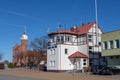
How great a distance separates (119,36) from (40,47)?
5210cm

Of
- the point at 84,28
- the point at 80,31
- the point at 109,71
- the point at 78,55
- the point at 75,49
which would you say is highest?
the point at 84,28

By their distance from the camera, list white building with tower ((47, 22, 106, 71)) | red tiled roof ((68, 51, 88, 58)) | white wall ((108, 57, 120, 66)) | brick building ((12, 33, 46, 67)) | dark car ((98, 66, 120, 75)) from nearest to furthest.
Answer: dark car ((98, 66, 120, 75)) → white wall ((108, 57, 120, 66)) → red tiled roof ((68, 51, 88, 58)) → white building with tower ((47, 22, 106, 71)) → brick building ((12, 33, 46, 67))

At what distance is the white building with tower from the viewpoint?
200ft

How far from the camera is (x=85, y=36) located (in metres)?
62.7

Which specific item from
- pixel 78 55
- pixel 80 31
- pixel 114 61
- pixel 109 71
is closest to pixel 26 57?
pixel 80 31

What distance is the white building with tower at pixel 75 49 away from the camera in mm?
61059

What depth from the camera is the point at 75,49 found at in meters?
63.9

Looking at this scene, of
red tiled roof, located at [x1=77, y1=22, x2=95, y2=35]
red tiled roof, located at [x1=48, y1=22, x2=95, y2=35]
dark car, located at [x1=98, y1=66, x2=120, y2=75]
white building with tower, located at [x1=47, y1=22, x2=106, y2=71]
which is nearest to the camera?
dark car, located at [x1=98, y1=66, x2=120, y2=75]

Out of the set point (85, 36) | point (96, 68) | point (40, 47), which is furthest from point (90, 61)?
point (40, 47)

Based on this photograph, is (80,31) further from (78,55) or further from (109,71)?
(109,71)

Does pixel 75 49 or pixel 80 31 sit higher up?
pixel 80 31

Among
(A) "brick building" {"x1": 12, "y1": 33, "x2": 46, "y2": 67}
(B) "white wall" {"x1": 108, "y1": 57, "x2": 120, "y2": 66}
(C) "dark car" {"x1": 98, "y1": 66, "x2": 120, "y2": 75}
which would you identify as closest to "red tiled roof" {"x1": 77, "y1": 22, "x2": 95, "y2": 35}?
(B) "white wall" {"x1": 108, "y1": 57, "x2": 120, "y2": 66}

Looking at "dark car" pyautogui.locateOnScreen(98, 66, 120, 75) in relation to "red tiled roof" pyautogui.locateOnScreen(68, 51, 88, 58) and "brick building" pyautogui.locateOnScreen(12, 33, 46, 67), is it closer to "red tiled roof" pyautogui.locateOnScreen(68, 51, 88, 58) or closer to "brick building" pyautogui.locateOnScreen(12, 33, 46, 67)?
"red tiled roof" pyautogui.locateOnScreen(68, 51, 88, 58)

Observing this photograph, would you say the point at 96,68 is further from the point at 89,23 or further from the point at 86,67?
the point at 89,23
